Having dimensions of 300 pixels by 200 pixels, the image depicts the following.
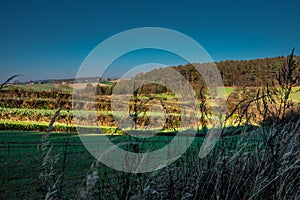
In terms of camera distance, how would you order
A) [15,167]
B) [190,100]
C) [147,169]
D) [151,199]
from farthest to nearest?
[15,167]
[190,100]
[147,169]
[151,199]

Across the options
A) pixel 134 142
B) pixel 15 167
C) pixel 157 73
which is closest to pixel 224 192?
pixel 134 142

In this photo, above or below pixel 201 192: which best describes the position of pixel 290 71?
above

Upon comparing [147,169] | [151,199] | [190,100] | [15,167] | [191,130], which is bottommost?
[15,167]

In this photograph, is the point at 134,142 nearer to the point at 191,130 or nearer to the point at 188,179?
the point at 188,179

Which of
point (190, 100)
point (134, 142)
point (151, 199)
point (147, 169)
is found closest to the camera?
point (134, 142)

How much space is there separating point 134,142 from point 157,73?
284 cm

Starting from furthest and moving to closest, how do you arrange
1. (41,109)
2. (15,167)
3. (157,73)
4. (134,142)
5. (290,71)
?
(41,109) < (15,167) < (157,73) < (290,71) < (134,142)

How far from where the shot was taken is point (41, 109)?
1171 inches

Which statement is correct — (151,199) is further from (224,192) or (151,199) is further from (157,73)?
(157,73)

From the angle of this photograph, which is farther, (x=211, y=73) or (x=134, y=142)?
(x=211, y=73)

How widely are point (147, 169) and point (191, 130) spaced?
0.90 meters

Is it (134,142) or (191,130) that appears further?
(191,130)

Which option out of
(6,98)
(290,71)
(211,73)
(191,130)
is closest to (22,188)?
(191,130)

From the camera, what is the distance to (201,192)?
2.16 metres
